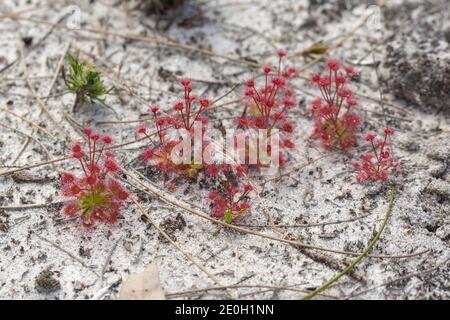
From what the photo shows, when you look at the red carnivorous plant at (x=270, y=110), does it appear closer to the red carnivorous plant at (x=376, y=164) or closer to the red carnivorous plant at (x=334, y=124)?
the red carnivorous plant at (x=334, y=124)

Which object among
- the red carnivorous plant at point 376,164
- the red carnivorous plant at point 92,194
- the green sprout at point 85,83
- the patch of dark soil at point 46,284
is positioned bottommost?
the patch of dark soil at point 46,284

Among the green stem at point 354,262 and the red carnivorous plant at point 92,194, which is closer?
the green stem at point 354,262

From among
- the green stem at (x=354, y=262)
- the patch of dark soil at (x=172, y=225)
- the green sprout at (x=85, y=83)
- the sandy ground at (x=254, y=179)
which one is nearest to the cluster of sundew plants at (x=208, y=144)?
the green sprout at (x=85, y=83)

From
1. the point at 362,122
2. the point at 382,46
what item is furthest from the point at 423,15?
the point at 362,122

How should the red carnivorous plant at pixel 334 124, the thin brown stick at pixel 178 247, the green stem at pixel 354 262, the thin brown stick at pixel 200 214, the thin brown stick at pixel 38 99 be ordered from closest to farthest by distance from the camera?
the green stem at pixel 354 262 < the thin brown stick at pixel 178 247 < the thin brown stick at pixel 200 214 < the red carnivorous plant at pixel 334 124 < the thin brown stick at pixel 38 99

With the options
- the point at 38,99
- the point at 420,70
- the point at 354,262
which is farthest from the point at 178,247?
the point at 420,70

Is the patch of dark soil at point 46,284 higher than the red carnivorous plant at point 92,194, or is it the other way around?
the red carnivorous plant at point 92,194
